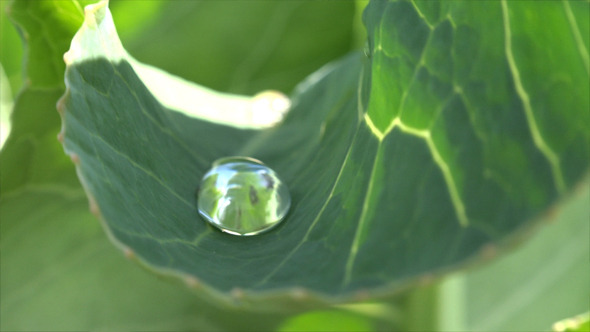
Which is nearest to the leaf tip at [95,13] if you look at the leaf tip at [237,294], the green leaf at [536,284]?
the leaf tip at [237,294]

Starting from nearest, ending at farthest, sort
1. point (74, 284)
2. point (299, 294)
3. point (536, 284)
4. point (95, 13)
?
1. point (299, 294)
2. point (95, 13)
3. point (74, 284)
4. point (536, 284)

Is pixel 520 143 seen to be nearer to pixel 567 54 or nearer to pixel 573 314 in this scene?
pixel 567 54

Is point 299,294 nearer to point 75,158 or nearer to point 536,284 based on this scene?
point 75,158

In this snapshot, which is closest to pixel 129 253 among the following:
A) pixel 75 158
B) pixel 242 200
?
pixel 75 158

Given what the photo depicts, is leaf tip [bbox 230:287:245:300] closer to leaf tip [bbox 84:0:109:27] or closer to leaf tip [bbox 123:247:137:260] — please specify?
leaf tip [bbox 123:247:137:260]

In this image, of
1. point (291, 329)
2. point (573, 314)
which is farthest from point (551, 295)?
point (291, 329)

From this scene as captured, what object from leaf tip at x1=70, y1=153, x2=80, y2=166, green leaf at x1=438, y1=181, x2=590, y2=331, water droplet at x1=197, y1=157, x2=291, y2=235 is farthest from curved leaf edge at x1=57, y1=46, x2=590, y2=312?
green leaf at x1=438, y1=181, x2=590, y2=331

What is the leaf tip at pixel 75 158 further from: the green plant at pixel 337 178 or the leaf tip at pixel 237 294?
the leaf tip at pixel 237 294
